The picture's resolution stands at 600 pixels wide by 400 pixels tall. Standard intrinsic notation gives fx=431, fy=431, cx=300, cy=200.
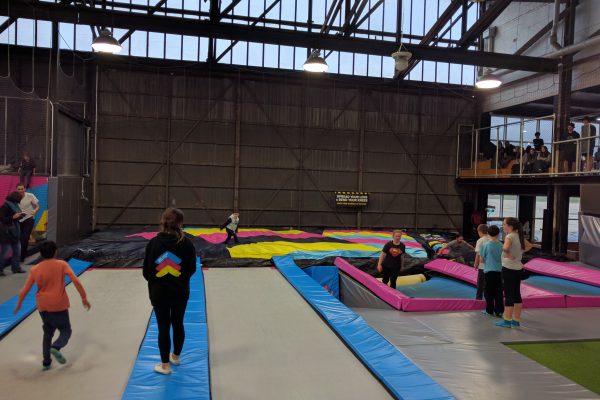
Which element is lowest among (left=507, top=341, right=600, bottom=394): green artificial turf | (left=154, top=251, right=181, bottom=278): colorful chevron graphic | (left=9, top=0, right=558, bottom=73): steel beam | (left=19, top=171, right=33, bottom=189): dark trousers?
(left=507, top=341, right=600, bottom=394): green artificial turf

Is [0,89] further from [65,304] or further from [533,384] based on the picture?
[533,384]

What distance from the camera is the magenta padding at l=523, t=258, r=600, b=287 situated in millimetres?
9219

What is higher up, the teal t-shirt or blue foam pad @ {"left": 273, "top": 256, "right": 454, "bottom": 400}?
the teal t-shirt

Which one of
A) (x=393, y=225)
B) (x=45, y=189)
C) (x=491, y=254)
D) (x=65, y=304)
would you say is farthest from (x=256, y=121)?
(x=65, y=304)

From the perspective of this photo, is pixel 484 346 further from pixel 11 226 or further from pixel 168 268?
pixel 11 226

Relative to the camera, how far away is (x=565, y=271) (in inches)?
386

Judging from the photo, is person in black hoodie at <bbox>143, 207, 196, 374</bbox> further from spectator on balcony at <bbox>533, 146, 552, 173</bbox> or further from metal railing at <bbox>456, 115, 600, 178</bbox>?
spectator on balcony at <bbox>533, 146, 552, 173</bbox>

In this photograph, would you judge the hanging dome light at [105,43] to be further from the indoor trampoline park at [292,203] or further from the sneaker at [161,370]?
the sneaker at [161,370]

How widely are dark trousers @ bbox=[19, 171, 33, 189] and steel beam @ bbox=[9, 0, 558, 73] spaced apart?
147 inches

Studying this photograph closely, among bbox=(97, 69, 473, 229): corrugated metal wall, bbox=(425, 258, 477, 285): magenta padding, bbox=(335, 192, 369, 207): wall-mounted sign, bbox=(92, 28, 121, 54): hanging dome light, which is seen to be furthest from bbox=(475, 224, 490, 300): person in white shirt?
bbox=(97, 69, 473, 229): corrugated metal wall

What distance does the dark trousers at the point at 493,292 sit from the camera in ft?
21.1

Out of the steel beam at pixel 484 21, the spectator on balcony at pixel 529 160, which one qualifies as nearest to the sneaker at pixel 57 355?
the steel beam at pixel 484 21

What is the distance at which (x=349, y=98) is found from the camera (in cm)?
1794

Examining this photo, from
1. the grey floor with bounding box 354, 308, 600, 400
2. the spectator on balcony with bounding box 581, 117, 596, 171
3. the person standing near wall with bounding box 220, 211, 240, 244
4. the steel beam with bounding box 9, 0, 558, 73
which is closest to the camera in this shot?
the grey floor with bounding box 354, 308, 600, 400
